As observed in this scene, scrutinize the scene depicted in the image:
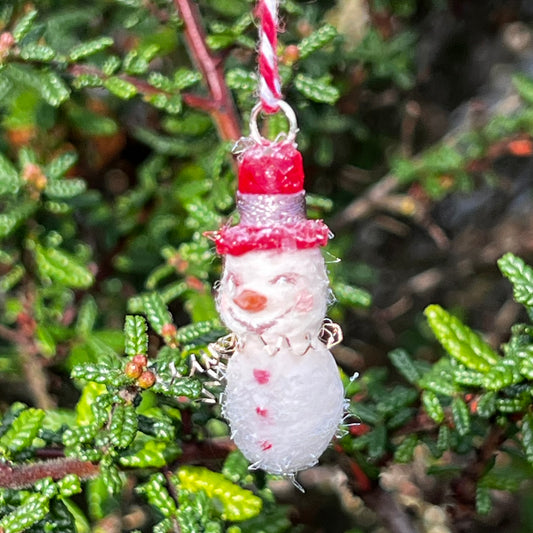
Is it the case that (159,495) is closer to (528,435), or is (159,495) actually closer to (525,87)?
(528,435)

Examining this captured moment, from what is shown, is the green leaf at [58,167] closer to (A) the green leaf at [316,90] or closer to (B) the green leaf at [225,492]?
(A) the green leaf at [316,90]

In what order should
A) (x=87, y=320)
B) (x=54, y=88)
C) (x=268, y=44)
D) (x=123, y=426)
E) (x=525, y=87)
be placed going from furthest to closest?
(x=525, y=87) < (x=87, y=320) < (x=54, y=88) < (x=123, y=426) < (x=268, y=44)

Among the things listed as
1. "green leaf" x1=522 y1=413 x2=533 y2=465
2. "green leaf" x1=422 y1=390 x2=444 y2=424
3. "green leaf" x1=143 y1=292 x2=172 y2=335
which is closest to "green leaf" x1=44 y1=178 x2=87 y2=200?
"green leaf" x1=143 y1=292 x2=172 y2=335

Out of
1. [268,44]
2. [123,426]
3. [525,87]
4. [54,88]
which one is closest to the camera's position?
[268,44]

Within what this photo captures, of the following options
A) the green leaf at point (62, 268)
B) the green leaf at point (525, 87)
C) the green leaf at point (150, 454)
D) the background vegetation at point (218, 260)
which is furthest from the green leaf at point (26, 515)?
the green leaf at point (525, 87)

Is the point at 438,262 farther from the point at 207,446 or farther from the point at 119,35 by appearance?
the point at 207,446

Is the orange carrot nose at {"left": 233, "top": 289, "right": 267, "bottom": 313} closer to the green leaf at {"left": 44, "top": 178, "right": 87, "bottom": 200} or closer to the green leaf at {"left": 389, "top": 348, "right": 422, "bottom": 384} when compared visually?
the green leaf at {"left": 389, "top": 348, "right": 422, "bottom": 384}

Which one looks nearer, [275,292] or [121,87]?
[275,292]

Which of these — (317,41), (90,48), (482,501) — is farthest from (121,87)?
(482,501)
